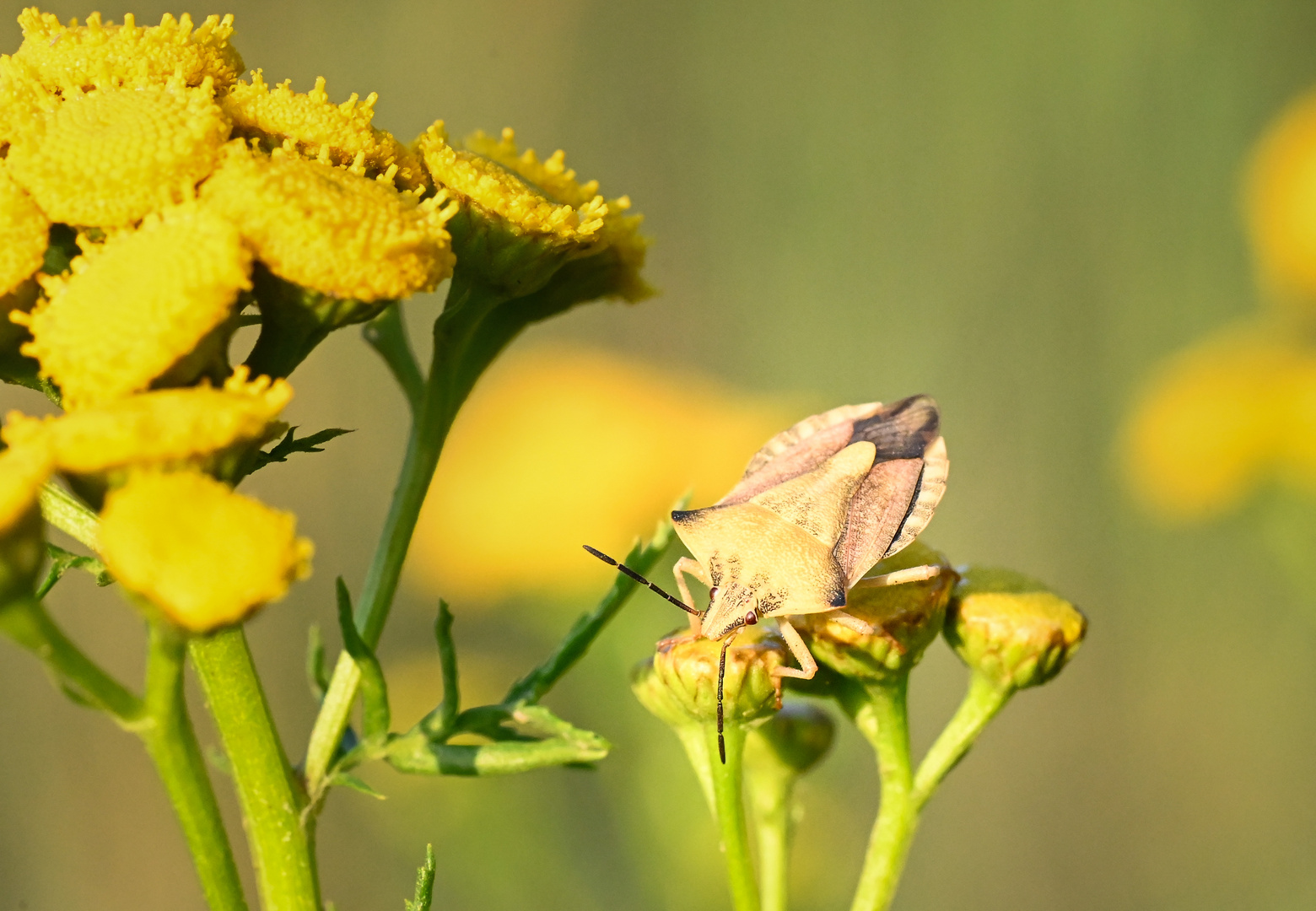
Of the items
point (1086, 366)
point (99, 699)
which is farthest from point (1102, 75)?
point (99, 699)

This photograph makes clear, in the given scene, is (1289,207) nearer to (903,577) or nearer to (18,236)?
(903,577)

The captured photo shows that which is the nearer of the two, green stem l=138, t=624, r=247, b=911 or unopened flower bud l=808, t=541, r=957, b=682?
green stem l=138, t=624, r=247, b=911

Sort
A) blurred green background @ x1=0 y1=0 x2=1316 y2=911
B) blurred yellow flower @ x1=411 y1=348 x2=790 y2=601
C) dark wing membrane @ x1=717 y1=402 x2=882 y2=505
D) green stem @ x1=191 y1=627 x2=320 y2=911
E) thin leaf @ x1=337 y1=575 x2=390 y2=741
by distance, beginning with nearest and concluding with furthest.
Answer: green stem @ x1=191 y1=627 x2=320 y2=911 < thin leaf @ x1=337 y1=575 x2=390 y2=741 < dark wing membrane @ x1=717 y1=402 x2=882 y2=505 < blurred yellow flower @ x1=411 y1=348 x2=790 y2=601 < blurred green background @ x1=0 y1=0 x2=1316 y2=911

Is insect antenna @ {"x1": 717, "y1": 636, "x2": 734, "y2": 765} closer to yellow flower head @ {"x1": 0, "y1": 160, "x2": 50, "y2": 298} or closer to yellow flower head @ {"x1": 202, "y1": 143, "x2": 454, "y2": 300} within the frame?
yellow flower head @ {"x1": 202, "y1": 143, "x2": 454, "y2": 300}

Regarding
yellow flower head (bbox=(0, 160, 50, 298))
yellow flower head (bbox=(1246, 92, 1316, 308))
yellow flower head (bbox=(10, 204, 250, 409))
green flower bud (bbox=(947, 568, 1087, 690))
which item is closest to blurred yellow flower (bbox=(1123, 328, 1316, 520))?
yellow flower head (bbox=(1246, 92, 1316, 308))

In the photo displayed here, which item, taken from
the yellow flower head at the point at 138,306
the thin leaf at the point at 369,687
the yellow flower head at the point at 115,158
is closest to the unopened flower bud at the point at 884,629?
the thin leaf at the point at 369,687

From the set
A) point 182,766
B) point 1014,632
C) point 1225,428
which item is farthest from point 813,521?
point 1225,428
